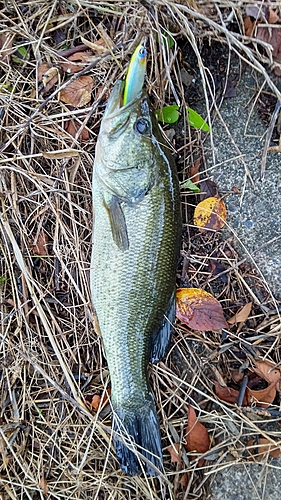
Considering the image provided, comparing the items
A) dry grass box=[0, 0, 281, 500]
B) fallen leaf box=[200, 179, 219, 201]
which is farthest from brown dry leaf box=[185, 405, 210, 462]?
fallen leaf box=[200, 179, 219, 201]

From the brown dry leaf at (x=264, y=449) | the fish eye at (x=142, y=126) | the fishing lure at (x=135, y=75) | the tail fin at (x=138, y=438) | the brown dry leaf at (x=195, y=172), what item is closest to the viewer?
the fishing lure at (x=135, y=75)

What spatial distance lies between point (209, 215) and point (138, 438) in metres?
1.47

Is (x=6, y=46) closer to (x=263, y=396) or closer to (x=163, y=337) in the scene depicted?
(x=163, y=337)

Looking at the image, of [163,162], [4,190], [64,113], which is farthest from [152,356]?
[64,113]

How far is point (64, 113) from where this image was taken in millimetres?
3211

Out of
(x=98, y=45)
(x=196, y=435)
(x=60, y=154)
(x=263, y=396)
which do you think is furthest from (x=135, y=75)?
(x=196, y=435)

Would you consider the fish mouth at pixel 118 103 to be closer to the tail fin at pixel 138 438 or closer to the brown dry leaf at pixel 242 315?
the brown dry leaf at pixel 242 315

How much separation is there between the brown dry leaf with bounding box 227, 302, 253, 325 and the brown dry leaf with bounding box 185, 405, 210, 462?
0.64 metres

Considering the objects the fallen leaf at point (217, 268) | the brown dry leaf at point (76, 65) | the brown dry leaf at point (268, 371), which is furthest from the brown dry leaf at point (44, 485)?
the brown dry leaf at point (76, 65)

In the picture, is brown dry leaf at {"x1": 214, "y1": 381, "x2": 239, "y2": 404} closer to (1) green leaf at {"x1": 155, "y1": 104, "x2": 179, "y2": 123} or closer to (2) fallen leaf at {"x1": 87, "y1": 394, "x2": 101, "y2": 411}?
(2) fallen leaf at {"x1": 87, "y1": 394, "x2": 101, "y2": 411}

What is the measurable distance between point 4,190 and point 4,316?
0.82 metres

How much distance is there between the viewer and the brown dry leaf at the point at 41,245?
3266mm

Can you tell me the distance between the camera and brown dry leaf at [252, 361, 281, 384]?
10.4 ft

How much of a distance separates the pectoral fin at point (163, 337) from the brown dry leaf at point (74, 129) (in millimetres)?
1177
